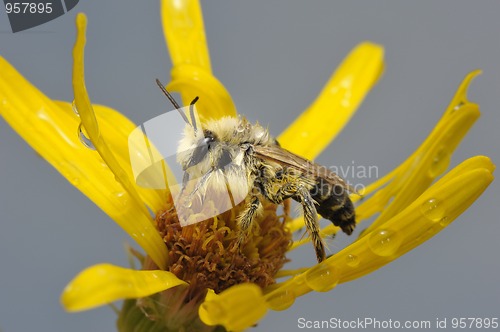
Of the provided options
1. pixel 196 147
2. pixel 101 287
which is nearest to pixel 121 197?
pixel 196 147

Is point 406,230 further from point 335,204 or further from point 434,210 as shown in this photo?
point 335,204

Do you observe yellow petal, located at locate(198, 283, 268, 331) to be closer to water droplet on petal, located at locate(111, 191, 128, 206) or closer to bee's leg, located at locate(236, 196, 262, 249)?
bee's leg, located at locate(236, 196, 262, 249)

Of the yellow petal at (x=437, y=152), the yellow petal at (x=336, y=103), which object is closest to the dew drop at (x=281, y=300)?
the yellow petal at (x=437, y=152)

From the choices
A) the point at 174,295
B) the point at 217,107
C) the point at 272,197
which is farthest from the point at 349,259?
the point at 217,107

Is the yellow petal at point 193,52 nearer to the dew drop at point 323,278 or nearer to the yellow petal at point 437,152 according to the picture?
the yellow petal at point 437,152

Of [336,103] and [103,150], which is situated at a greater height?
[103,150]

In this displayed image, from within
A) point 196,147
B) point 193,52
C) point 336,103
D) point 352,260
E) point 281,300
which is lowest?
point 281,300
